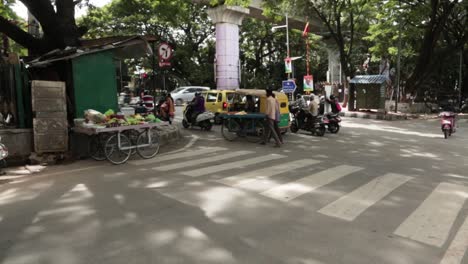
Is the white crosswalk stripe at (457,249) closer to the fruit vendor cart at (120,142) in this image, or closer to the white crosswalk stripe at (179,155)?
the white crosswalk stripe at (179,155)

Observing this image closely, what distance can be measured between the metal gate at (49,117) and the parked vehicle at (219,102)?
7.78 metres

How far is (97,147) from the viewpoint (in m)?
8.77

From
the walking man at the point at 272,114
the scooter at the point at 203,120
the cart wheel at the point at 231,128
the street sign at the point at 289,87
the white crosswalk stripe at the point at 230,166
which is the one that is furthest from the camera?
the street sign at the point at 289,87

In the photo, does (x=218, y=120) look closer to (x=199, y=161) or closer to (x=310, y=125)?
(x=310, y=125)

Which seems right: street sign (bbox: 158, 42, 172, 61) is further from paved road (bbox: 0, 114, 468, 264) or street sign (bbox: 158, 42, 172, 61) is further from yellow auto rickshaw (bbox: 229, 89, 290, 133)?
paved road (bbox: 0, 114, 468, 264)

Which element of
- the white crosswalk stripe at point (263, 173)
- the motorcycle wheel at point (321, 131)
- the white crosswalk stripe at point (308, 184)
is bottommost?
the white crosswalk stripe at point (308, 184)

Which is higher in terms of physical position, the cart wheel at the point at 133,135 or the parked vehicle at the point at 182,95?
the parked vehicle at the point at 182,95

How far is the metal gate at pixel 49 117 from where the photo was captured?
8312mm

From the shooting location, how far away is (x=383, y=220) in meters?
4.72

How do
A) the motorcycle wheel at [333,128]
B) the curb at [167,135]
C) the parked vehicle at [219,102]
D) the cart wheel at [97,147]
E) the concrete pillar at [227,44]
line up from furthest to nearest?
1. the concrete pillar at [227,44]
2. the parked vehicle at [219,102]
3. the motorcycle wheel at [333,128]
4. the curb at [167,135]
5. the cart wheel at [97,147]

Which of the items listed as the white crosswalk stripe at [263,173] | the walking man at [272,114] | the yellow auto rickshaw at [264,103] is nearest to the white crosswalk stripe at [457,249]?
the white crosswalk stripe at [263,173]

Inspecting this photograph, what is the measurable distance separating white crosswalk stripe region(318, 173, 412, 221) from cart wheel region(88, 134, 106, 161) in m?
5.35

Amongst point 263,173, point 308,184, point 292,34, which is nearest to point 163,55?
point 263,173

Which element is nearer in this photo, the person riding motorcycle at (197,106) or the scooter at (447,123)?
the scooter at (447,123)
